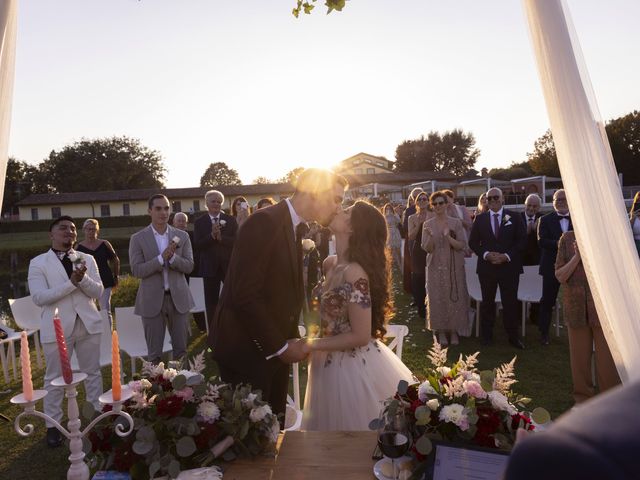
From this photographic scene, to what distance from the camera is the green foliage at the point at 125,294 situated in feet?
37.8

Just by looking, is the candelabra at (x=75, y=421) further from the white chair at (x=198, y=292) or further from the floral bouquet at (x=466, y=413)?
the white chair at (x=198, y=292)

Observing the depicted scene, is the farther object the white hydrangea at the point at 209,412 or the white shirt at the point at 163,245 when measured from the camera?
the white shirt at the point at 163,245

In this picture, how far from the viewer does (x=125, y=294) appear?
11898 millimetres

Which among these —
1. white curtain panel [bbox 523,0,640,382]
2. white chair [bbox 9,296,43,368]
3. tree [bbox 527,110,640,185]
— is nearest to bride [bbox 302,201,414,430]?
white curtain panel [bbox 523,0,640,382]

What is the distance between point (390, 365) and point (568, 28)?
2.41 metres

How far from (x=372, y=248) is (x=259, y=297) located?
859 millimetres

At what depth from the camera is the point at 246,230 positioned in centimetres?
320

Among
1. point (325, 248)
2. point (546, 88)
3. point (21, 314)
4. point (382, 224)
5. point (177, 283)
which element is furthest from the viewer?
point (325, 248)

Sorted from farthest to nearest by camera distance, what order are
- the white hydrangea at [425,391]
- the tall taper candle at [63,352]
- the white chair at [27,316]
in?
the white chair at [27,316] < the white hydrangea at [425,391] < the tall taper candle at [63,352]

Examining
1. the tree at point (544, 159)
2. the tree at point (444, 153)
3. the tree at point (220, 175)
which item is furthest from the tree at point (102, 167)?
the tree at point (544, 159)

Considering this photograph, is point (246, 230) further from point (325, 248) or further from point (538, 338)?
point (325, 248)

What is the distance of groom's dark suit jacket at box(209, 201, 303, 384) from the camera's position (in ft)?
10.4

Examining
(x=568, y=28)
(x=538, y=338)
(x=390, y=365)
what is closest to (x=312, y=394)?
(x=390, y=365)

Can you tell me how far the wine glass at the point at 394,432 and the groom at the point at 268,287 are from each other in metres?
1.20
